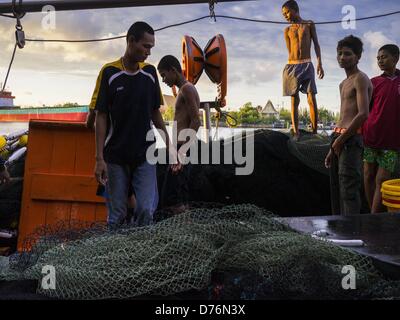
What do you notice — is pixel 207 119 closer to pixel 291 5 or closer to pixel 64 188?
pixel 291 5

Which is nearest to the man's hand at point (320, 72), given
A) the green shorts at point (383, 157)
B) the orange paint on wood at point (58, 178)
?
the green shorts at point (383, 157)

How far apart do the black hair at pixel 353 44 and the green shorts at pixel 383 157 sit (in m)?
0.99

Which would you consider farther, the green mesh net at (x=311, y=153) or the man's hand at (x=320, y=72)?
the man's hand at (x=320, y=72)

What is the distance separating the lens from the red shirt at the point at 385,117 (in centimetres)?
436

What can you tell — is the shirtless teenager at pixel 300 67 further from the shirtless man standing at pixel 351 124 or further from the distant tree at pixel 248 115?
the shirtless man standing at pixel 351 124

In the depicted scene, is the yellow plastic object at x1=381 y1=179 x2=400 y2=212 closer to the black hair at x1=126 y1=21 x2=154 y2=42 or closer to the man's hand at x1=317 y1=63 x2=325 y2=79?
the black hair at x1=126 y1=21 x2=154 y2=42

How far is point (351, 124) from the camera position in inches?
148

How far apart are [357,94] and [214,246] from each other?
2.33 meters

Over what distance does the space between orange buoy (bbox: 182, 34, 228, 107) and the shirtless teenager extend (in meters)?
0.88

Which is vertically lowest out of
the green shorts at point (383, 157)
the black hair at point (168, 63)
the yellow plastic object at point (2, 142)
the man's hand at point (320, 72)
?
the green shorts at point (383, 157)

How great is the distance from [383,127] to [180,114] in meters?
1.86

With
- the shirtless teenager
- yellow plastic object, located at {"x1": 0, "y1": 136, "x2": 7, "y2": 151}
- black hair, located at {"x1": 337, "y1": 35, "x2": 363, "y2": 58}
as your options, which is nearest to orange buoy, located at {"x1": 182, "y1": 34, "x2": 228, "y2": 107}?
the shirtless teenager

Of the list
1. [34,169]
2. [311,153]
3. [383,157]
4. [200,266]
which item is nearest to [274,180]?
[311,153]
